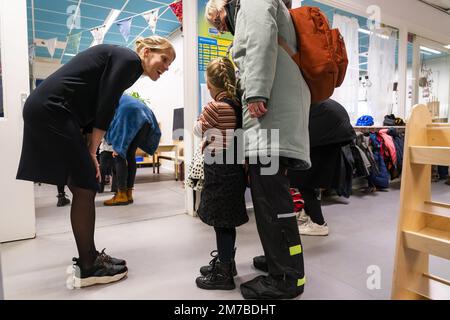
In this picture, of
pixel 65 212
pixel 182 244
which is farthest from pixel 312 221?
pixel 65 212

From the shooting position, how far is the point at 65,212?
2.73 metres

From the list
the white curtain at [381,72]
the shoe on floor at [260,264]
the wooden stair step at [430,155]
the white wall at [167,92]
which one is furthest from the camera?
the white wall at [167,92]

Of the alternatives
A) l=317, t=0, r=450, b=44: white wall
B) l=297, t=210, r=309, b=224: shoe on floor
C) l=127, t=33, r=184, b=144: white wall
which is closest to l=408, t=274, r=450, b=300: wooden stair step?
l=297, t=210, r=309, b=224: shoe on floor

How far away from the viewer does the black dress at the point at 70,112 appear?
1.26 metres

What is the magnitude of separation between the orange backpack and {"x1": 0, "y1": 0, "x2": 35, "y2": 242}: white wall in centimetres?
166

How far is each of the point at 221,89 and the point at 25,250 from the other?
4.92ft

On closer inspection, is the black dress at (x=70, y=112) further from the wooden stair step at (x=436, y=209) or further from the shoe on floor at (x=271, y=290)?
the wooden stair step at (x=436, y=209)

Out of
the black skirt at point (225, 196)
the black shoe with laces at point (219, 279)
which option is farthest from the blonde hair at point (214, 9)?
the black shoe with laces at point (219, 279)

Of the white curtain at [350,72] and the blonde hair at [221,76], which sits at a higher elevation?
the white curtain at [350,72]

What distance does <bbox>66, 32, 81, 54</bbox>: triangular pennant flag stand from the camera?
610 cm

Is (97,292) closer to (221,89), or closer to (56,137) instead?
(56,137)

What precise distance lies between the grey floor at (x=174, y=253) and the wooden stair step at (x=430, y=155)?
646mm

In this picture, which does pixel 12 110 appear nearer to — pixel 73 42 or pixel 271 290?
pixel 271 290

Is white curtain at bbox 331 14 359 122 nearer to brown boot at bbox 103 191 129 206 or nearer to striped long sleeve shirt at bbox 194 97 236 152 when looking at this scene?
brown boot at bbox 103 191 129 206
